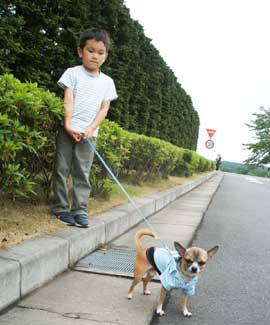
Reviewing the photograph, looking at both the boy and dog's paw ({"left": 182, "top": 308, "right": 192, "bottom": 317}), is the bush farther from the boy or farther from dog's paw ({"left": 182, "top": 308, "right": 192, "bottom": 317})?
dog's paw ({"left": 182, "top": 308, "right": 192, "bottom": 317})

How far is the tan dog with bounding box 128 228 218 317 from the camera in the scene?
121 inches

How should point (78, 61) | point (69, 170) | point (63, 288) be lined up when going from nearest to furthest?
point (63, 288), point (69, 170), point (78, 61)

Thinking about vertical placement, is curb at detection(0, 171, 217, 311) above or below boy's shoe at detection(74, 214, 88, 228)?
below

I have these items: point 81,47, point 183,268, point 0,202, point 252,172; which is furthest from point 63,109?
point 252,172

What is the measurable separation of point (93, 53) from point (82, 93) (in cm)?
41

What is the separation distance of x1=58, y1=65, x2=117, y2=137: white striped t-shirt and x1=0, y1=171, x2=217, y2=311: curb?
3.49 feet

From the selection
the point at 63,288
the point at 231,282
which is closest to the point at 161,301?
the point at 63,288

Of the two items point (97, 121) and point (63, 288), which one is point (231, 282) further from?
point (97, 121)

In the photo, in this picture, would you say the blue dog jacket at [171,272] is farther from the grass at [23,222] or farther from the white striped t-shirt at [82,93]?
the white striped t-shirt at [82,93]

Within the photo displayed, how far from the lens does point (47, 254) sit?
344cm

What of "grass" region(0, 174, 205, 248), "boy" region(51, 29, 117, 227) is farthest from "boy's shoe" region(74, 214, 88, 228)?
"grass" region(0, 174, 205, 248)

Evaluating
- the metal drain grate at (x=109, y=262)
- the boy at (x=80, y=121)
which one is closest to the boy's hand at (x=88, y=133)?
the boy at (x=80, y=121)

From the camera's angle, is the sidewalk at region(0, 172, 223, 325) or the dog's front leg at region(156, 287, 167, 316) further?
the dog's front leg at region(156, 287, 167, 316)

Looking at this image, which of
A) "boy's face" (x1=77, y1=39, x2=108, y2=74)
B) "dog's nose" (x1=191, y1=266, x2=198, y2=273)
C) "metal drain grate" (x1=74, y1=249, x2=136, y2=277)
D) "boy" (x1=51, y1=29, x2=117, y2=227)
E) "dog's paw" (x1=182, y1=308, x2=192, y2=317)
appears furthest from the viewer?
"boy" (x1=51, y1=29, x2=117, y2=227)
